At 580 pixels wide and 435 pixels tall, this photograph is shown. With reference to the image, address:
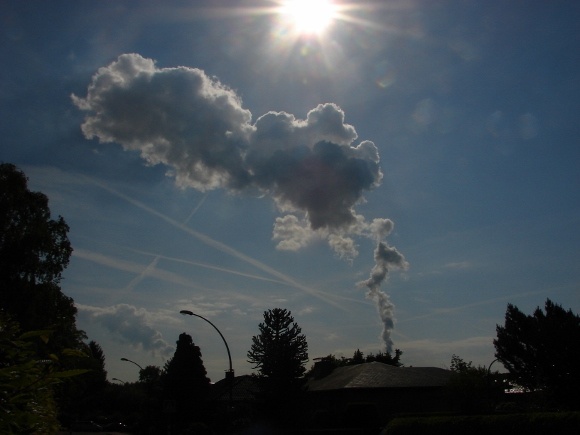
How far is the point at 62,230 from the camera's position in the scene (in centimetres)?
3375

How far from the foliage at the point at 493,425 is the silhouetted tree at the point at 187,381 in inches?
1090

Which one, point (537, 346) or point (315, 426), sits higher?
point (537, 346)

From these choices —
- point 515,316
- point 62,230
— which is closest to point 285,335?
point 62,230

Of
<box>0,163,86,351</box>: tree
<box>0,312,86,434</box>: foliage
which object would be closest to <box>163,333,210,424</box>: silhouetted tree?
<box>0,163,86,351</box>: tree

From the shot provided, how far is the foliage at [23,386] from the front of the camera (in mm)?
2248

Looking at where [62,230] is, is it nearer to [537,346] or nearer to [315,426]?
[315,426]

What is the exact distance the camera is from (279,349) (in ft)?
120

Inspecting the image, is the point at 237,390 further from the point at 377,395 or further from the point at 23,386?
the point at 23,386

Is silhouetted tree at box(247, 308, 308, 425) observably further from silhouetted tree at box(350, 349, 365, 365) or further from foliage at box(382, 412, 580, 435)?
silhouetted tree at box(350, 349, 365, 365)

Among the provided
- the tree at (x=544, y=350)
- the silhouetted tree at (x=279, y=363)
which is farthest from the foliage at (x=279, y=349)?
the tree at (x=544, y=350)

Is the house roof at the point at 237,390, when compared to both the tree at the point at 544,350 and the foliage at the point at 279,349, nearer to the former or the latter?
the foliage at the point at 279,349

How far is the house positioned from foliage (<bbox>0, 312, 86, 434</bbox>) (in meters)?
36.0

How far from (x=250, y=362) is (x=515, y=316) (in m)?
46.9

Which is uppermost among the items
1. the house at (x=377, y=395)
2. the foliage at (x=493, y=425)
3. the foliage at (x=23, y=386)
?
the house at (x=377, y=395)
